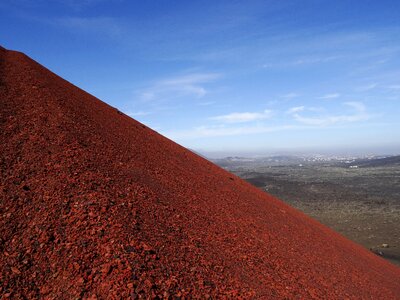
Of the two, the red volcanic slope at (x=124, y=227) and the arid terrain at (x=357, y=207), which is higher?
the red volcanic slope at (x=124, y=227)

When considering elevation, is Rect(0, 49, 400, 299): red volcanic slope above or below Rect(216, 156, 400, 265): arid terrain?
above

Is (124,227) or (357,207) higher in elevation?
(124,227)

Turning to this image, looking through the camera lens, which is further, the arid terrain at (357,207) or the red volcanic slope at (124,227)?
the arid terrain at (357,207)

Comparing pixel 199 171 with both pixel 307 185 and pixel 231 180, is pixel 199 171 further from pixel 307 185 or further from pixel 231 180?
pixel 307 185

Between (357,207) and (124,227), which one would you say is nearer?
(124,227)

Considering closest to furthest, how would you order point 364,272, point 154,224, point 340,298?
point 154,224 → point 340,298 → point 364,272

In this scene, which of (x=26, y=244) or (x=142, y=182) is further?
(x=142, y=182)

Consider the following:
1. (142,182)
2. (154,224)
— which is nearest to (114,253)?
(154,224)

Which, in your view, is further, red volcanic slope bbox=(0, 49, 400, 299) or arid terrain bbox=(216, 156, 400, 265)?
arid terrain bbox=(216, 156, 400, 265)
